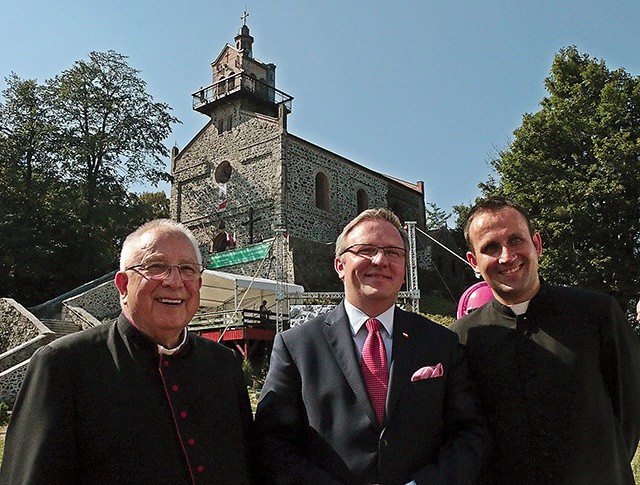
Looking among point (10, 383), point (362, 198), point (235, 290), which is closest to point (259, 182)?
point (362, 198)

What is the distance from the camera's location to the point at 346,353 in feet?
8.97

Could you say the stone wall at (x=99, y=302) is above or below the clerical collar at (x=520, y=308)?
above

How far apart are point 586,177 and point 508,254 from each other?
64.3 ft

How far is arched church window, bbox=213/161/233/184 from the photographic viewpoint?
91.6 feet

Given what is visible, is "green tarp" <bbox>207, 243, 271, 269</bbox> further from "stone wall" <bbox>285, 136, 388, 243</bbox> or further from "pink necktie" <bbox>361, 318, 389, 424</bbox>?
"pink necktie" <bbox>361, 318, 389, 424</bbox>

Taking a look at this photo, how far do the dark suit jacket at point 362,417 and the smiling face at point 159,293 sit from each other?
541 mm

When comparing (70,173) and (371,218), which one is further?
(70,173)

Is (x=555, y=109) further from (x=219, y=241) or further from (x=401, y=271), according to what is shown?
(x=401, y=271)

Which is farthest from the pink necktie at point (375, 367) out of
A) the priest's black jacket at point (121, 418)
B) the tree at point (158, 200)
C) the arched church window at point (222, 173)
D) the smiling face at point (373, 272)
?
the tree at point (158, 200)

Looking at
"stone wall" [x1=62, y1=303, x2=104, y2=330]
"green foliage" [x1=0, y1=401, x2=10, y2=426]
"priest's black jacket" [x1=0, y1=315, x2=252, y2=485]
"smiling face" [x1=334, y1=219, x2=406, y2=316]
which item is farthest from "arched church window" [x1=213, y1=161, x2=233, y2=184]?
"priest's black jacket" [x1=0, y1=315, x2=252, y2=485]

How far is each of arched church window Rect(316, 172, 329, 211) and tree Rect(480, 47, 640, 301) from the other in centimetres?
844

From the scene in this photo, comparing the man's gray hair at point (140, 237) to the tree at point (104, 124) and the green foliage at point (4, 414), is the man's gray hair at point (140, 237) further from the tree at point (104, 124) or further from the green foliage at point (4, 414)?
the tree at point (104, 124)

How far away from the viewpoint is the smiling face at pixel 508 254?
2.91 m

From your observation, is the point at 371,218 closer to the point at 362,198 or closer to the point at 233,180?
the point at 233,180
